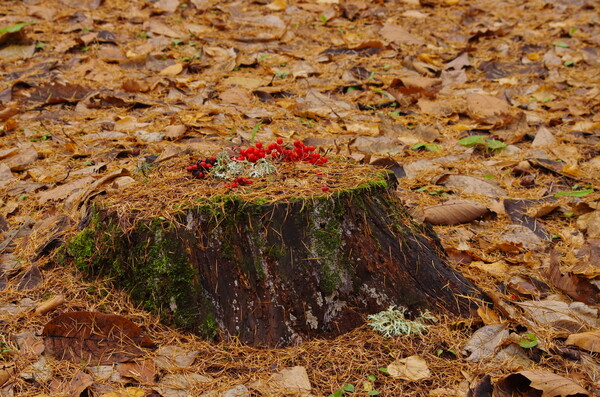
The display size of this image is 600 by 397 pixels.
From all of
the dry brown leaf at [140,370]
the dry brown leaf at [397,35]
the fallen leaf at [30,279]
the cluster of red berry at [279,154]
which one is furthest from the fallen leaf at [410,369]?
the dry brown leaf at [397,35]

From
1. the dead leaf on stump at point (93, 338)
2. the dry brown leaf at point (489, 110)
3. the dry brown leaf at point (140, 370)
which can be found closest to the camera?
the dry brown leaf at point (140, 370)

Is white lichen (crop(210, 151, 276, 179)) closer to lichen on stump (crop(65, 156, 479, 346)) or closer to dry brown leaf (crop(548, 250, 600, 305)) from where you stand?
lichen on stump (crop(65, 156, 479, 346))

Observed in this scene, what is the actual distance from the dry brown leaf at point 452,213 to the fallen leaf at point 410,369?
142cm

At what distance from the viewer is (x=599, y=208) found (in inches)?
142

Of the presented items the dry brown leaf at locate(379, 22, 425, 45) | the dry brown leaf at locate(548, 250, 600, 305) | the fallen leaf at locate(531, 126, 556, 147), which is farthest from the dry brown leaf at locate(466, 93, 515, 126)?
the dry brown leaf at locate(548, 250, 600, 305)

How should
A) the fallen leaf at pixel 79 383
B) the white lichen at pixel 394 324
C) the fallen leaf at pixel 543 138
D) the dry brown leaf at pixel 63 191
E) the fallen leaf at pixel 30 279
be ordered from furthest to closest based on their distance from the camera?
the fallen leaf at pixel 543 138
the dry brown leaf at pixel 63 191
the fallen leaf at pixel 30 279
the white lichen at pixel 394 324
the fallen leaf at pixel 79 383

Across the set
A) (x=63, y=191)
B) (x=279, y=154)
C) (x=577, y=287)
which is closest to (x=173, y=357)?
(x=279, y=154)

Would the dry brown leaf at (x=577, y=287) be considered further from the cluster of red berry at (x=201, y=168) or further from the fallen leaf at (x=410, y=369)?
the cluster of red berry at (x=201, y=168)

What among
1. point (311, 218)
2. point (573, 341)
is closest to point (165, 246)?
point (311, 218)

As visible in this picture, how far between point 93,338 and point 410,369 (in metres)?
1.24

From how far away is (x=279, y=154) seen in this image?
2.82 m

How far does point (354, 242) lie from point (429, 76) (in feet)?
13.4

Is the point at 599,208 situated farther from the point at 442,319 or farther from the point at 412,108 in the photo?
the point at 412,108

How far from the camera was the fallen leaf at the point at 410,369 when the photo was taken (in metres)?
2.23
